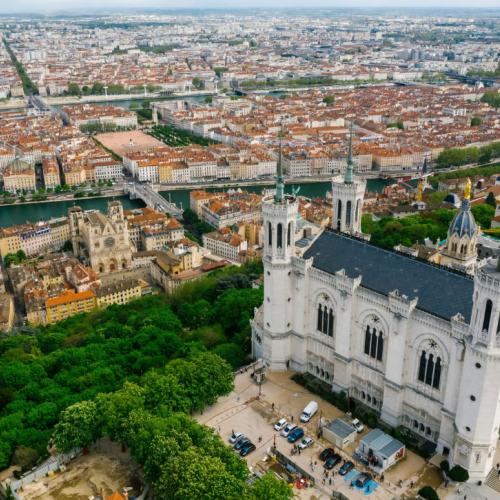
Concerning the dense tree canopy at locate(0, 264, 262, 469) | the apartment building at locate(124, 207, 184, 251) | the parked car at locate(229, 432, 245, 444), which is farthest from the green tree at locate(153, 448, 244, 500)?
the apartment building at locate(124, 207, 184, 251)

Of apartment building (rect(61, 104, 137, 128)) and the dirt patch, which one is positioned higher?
the dirt patch

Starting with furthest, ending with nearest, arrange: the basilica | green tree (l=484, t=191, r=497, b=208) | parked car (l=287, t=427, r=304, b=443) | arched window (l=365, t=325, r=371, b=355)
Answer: green tree (l=484, t=191, r=497, b=208) → arched window (l=365, t=325, r=371, b=355) → parked car (l=287, t=427, r=304, b=443) → the basilica

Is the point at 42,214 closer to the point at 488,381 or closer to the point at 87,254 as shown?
the point at 87,254

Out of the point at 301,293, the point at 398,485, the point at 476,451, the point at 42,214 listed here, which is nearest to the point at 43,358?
the point at 301,293

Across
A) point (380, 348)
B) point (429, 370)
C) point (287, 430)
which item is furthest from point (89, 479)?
point (429, 370)

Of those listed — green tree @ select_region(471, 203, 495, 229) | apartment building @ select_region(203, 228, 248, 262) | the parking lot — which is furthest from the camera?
green tree @ select_region(471, 203, 495, 229)

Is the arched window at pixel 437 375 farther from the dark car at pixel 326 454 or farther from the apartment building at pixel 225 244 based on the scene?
the apartment building at pixel 225 244

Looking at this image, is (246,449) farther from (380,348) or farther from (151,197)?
(151,197)

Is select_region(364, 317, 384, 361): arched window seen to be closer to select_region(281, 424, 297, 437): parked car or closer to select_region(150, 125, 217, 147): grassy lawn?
select_region(281, 424, 297, 437): parked car
